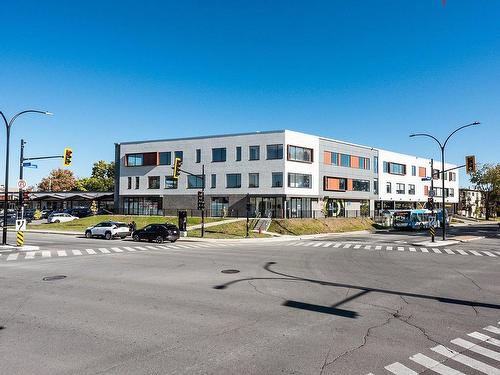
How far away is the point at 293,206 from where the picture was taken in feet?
177

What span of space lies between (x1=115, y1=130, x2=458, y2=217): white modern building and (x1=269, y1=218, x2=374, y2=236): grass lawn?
359 cm

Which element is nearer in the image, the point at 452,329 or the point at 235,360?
the point at 235,360

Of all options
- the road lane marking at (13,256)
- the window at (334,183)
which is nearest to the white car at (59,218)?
the road lane marking at (13,256)

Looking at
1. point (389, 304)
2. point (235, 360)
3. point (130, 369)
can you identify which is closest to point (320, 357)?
point (235, 360)

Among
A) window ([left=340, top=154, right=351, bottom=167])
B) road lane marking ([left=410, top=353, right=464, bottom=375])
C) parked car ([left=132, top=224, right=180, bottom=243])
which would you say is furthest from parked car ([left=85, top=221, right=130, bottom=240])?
window ([left=340, top=154, right=351, bottom=167])

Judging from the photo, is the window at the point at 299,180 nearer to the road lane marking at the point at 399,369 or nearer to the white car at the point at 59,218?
the white car at the point at 59,218

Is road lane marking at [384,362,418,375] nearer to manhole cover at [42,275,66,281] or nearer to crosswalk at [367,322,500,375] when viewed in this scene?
crosswalk at [367,322,500,375]

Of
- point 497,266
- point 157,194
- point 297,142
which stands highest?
point 297,142

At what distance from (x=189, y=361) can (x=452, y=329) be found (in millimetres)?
6393

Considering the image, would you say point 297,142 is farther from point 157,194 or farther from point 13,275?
point 13,275

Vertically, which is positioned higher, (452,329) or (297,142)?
(297,142)

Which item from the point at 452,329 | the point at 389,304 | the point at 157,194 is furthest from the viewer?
the point at 157,194

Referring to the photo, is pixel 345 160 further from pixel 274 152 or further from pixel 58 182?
pixel 58 182

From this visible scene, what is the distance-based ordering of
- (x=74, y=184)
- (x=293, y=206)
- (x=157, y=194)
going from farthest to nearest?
(x=74, y=184)
(x=157, y=194)
(x=293, y=206)
